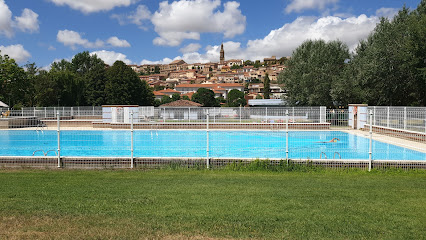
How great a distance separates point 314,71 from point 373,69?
354 inches

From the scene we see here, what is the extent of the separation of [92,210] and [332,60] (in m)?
37.3

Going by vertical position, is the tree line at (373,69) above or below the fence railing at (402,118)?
above

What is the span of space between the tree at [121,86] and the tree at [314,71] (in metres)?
28.9

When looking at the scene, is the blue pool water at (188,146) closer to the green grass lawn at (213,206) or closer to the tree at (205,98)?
the green grass lawn at (213,206)

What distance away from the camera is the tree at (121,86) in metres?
58.4

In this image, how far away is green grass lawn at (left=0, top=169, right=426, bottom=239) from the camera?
177 inches

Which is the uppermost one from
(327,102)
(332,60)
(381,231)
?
(332,60)

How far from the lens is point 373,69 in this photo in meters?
29.2

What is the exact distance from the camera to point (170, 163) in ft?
32.3

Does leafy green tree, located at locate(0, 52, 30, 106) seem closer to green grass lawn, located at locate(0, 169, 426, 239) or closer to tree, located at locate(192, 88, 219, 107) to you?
tree, located at locate(192, 88, 219, 107)

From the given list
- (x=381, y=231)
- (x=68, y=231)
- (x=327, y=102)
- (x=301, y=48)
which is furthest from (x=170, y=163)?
(x=301, y=48)

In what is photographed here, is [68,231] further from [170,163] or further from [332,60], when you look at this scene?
[332,60]

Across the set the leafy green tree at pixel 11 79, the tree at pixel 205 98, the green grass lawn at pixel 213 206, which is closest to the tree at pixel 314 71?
the tree at pixel 205 98

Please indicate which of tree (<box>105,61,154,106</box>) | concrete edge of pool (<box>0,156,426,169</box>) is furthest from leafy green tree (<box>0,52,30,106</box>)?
concrete edge of pool (<box>0,156,426,169</box>)
